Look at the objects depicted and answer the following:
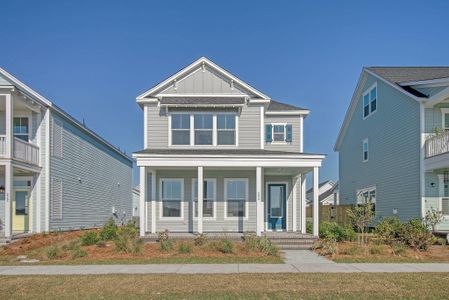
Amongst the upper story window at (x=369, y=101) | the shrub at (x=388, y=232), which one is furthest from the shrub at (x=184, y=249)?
the upper story window at (x=369, y=101)

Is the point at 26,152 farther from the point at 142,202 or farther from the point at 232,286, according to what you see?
the point at 232,286

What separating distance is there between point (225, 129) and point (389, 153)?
9049mm

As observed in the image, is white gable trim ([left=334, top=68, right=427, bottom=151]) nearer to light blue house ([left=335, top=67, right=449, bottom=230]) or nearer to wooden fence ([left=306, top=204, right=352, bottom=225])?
light blue house ([left=335, top=67, right=449, bottom=230])

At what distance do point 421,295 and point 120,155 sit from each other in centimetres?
2827

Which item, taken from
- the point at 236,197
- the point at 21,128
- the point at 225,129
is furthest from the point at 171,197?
the point at 21,128

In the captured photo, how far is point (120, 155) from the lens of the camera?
3431cm

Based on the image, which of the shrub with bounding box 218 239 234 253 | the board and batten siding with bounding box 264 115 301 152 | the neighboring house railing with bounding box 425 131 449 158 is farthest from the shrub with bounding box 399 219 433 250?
the board and batten siding with bounding box 264 115 301 152

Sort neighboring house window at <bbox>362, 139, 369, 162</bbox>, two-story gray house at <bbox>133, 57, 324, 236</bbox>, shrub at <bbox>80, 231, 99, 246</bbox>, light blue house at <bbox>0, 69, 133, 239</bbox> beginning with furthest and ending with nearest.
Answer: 1. neighboring house window at <bbox>362, 139, 369, 162</bbox>
2. two-story gray house at <bbox>133, 57, 324, 236</bbox>
3. light blue house at <bbox>0, 69, 133, 239</bbox>
4. shrub at <bbox>80, 231, 99, 246</bbox>

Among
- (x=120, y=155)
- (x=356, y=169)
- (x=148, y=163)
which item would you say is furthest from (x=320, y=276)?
(x=120, y=155)

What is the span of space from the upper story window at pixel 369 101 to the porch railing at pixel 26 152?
17726 mm

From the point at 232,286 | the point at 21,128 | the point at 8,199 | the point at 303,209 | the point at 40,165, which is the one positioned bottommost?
the point at 232,286

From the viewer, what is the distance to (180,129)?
19.9 metres

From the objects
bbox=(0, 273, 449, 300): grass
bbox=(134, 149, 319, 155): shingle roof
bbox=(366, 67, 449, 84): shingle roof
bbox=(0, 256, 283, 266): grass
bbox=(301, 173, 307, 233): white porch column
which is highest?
bbox=(366, 67, 449, 84): shingle roof

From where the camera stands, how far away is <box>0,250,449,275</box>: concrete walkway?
37.9 ft
